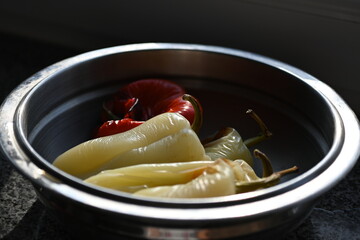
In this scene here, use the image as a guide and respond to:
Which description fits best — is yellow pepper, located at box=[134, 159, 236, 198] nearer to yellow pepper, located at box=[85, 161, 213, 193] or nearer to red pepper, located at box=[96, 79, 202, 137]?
yellow pepper, located at box=[85, 161, 213, 193]

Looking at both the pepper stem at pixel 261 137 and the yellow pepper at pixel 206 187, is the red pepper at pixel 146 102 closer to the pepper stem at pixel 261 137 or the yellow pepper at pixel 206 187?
the pepper stem at pixel 261 137

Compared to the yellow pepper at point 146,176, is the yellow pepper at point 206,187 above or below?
above

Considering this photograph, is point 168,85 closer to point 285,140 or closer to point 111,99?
point 111,99

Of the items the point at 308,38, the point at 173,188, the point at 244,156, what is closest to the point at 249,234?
the point at 173,188

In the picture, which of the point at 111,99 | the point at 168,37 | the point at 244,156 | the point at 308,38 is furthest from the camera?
the point at 168,37

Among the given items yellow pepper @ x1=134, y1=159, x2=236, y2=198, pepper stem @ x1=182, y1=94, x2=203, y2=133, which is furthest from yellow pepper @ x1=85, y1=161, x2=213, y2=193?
pepper stem @ x1=182, y1=94, x2=203, y2=133

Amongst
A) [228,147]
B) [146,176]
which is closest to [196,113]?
[228,147]

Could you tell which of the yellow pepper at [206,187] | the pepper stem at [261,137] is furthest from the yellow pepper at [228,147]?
the yellow pepper at [206,187]

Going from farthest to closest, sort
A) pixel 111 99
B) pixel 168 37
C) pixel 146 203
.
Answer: pixel 168 37 → pixel 111 99 → pixel 146 203
